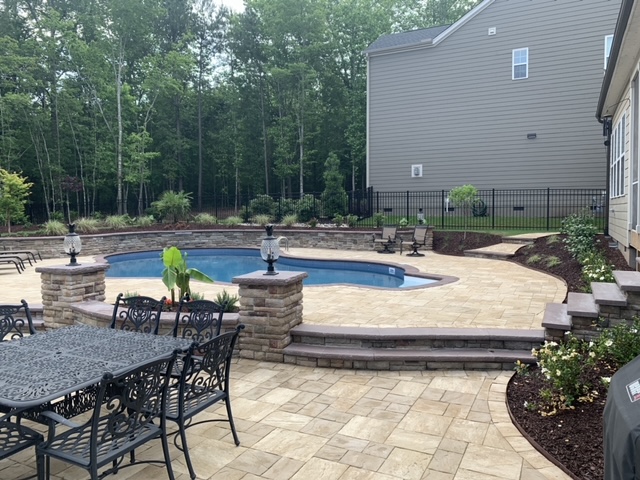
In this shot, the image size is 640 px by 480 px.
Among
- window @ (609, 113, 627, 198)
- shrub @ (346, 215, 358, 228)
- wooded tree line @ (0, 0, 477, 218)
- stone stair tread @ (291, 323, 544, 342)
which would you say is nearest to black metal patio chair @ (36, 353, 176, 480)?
stone stair tread @ (291, 323, 544, 342)

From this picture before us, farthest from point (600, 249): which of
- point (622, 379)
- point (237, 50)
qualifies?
point (237, 50)

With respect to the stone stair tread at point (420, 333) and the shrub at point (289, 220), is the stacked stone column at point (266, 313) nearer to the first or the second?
the stone stair tread at point (420, 333)

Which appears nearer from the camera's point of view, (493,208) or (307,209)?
(493,208)

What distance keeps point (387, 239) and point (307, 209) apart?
5.12 m

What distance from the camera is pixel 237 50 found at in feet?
89.9

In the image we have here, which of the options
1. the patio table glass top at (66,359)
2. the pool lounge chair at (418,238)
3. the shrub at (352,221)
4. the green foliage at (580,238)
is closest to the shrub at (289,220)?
the shrub at (352,221)

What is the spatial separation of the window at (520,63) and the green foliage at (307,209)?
28.5 ft

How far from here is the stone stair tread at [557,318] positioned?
178 inches

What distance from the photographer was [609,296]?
426 centimetres

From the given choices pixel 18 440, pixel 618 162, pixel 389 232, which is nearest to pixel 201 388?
pixel 18 440

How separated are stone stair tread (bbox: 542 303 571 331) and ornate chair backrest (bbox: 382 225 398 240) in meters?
9.21

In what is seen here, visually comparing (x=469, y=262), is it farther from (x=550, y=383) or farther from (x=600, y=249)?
(x=550, y=383)

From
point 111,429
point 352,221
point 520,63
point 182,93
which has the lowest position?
point 111,429

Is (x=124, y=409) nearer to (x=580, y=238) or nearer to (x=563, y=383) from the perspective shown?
(x=563, y=383)
